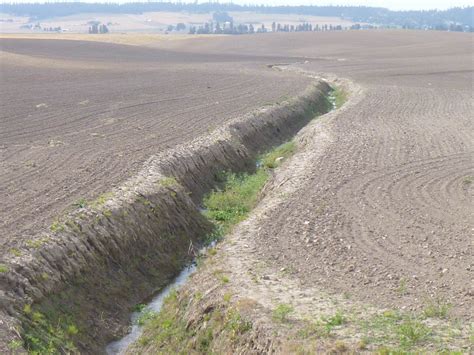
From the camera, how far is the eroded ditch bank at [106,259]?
12992 mm

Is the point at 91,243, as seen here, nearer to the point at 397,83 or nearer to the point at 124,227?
the point at 124,227

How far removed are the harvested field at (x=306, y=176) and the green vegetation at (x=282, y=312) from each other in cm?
18

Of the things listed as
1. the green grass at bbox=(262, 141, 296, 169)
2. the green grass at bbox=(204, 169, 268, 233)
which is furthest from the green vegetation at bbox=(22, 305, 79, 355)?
the green grass at bbox=(262, 141, 296, 169)

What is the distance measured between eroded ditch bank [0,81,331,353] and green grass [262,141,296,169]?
3.42 meters

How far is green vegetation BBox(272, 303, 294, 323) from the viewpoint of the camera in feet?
39.7

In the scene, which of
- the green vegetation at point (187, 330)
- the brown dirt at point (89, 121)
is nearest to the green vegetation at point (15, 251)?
the brown dirt at point (89, 121)

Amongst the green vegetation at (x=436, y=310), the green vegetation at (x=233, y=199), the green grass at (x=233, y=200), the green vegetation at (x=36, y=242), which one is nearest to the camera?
the green vegetation at (x=436, y=310)

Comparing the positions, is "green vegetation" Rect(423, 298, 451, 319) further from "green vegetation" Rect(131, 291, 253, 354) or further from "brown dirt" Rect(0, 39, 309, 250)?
"brown dirt" Rect(0, 39, 309, 250)

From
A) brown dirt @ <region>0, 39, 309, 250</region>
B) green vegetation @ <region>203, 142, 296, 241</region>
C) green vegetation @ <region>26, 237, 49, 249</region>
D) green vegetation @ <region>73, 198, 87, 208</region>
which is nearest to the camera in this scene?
green vegetation @ <region>26, 237, 49, 249</region>

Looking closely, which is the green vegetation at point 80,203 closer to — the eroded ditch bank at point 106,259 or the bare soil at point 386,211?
the eroded ditch bank at point 106,259

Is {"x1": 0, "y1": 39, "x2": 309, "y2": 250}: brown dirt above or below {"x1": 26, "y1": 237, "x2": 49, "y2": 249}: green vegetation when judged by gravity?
below

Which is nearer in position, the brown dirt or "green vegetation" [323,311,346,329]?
"green vegetation" [323,311,346,329]

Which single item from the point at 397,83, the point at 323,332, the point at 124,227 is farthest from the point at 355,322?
the point at 397,83

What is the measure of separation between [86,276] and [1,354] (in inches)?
162
